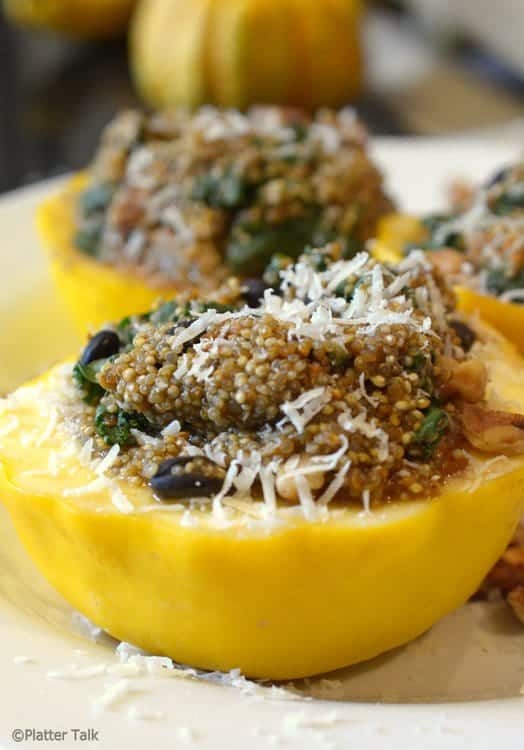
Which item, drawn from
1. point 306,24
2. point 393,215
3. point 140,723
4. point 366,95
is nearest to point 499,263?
point 393,215

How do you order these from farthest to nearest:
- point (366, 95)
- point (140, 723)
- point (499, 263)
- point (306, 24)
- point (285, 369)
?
point (366, 95), point (306, 24), point (499, 263), point (285, 369), point (140, 723)

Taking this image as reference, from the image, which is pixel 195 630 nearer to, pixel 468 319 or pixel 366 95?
pixel 468 319

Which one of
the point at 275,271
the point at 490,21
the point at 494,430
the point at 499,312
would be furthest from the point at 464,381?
the point at 490,21

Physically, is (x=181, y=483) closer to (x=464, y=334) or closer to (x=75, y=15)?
(x=464, y=334)

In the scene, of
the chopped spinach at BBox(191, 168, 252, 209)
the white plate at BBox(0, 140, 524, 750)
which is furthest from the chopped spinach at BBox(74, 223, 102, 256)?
the white plate at BBox(0, 140, 524, 750)

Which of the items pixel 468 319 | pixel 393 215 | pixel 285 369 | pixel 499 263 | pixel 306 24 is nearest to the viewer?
pixel 285 369

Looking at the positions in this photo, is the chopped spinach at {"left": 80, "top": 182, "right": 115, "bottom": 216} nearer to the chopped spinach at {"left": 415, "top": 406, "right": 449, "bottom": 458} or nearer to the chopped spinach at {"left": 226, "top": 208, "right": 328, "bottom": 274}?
the chopped spinach at {"left": 226, "top": 208, "right": 328, "bottom": 274}
